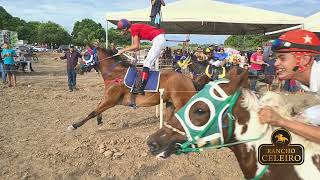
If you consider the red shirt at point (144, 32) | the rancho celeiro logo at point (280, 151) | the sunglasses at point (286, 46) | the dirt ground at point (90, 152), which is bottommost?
the dirt ground at point (90, 152)

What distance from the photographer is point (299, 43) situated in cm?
234

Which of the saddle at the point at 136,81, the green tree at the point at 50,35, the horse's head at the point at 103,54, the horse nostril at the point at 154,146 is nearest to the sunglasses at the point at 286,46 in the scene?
the horse nostril at the point at 154,146

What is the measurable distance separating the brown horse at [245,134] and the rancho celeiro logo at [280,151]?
29 mm

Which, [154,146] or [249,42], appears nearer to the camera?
[154,146]

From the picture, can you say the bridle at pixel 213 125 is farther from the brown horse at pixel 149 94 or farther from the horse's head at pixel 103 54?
the horse's head at pixel 103 54

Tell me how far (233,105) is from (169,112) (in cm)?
549

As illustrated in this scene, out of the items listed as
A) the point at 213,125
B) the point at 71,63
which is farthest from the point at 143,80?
the point at 71,63

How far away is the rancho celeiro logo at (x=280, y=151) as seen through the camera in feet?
7.80

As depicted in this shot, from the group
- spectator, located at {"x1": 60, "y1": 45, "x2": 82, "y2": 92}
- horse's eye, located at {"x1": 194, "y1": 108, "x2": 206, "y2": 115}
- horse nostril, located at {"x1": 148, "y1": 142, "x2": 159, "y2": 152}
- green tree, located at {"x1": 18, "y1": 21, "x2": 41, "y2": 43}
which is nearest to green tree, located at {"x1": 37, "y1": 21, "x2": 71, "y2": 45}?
green tree, located at {"x1": 18, "y1": 21, "x2": 41, "y2": 43}

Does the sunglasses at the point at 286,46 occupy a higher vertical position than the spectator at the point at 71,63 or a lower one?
higher

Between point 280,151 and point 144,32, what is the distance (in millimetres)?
5441

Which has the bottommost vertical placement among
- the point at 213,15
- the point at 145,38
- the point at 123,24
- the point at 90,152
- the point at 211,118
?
the point at 90,152

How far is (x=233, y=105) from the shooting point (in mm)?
2352

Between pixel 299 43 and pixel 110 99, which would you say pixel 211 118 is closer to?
pixel 299 43
